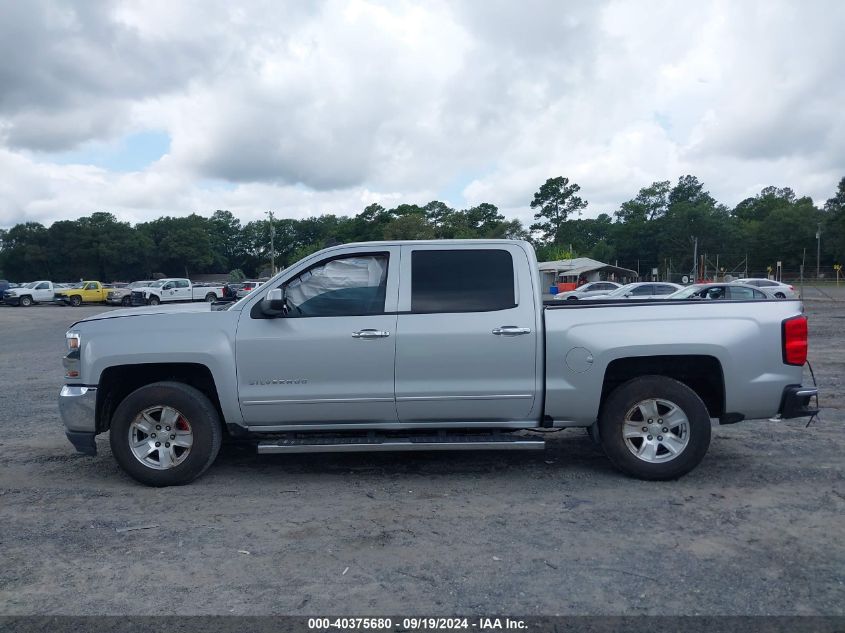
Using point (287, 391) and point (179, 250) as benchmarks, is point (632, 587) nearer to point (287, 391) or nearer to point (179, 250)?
point (287, 391)

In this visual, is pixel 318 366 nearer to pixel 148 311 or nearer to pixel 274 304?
pixel 274 304

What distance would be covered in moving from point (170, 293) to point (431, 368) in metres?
41.5

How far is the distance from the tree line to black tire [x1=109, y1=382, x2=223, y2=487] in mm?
61075

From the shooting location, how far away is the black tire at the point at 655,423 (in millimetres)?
5195

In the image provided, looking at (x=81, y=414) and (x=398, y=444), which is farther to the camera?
(x=81, y=414)

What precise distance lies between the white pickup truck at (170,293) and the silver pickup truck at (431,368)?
38.4 meters

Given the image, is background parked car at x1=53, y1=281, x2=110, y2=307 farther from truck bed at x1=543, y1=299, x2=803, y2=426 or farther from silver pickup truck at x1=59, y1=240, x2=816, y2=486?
truck bed at x1=543, y1=299, x2=803, y2=426

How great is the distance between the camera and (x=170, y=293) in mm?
43312

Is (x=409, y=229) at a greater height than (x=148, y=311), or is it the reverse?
(x=409, y=229)

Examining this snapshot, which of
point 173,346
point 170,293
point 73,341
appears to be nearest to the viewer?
point 173,346

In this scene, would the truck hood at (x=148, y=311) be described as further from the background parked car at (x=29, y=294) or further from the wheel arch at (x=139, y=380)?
the background parked car at (x=29, y=294)

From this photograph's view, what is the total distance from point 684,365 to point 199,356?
3.86 m

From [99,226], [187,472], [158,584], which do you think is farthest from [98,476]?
[99,226]

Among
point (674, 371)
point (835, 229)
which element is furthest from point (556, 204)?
point (674, 371)
